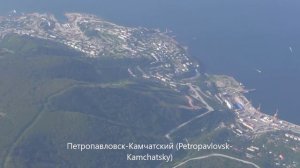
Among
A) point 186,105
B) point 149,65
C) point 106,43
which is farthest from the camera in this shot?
point 106,43

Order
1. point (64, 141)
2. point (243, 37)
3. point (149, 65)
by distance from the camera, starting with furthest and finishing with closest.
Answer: point (243, 37) → point (149, 65) → point (64, 141)

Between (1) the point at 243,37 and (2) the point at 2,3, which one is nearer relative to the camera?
(1) the point at 243,37

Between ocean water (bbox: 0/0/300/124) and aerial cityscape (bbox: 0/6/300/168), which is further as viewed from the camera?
ocean water (bbox: 0/0/300/124)

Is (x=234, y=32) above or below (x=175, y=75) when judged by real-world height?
above

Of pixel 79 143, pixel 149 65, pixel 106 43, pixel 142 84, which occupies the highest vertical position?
pixel 106 43

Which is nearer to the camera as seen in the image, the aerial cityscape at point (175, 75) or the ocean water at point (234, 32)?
the aerial cityscape at point (175, 75)

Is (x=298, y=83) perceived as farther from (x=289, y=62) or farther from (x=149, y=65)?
(x=149, y=65)

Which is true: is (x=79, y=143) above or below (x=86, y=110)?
below

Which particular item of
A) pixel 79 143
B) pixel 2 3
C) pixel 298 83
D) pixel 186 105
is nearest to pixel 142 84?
pixel 186 105
